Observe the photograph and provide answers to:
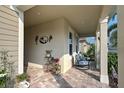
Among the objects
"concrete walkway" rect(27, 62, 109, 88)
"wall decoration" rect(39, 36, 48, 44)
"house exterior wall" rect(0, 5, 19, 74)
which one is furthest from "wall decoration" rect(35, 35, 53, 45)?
"house exterior wall" rect(0, 5, 19, 74)

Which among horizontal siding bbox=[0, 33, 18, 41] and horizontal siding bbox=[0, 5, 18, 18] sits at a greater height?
horizontal siding bbox=[0, 5, 18, 18]

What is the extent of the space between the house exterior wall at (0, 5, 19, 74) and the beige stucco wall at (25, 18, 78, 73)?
14.8 feet

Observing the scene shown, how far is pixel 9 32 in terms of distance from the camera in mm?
3945

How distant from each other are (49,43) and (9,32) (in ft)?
17.4

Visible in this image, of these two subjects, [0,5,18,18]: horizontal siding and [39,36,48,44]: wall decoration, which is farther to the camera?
[39,36,48,44]: wall decoration

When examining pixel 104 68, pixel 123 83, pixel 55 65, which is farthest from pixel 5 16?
pixel 55 65

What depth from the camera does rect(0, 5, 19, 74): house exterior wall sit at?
3.64 meters

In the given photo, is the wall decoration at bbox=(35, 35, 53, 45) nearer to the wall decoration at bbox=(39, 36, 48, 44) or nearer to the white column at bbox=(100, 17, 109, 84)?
the wall decoration at bbox=(39, 36, 48, 44)

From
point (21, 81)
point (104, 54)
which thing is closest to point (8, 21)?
point (21, 81)

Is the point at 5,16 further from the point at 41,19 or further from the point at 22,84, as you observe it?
the point at 41,19

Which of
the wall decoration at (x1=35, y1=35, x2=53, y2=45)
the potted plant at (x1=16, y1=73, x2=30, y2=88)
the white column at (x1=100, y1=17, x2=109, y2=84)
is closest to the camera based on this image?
the potted plant at (x1=16, y1=73, x2=30, y2=88)

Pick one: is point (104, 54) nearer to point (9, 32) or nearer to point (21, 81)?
point (21, 81)

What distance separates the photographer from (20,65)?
447 centimetres

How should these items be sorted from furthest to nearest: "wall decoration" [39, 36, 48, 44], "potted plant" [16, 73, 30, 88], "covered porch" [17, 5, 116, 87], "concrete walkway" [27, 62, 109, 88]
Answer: "wall decoration" [39, 36, 48, 44]
"covered porch" [17, 5, 116, 87]
"concrete walkway" [27, 62, 109, 88]
"potted plant" [16, 73, 30, 88]
